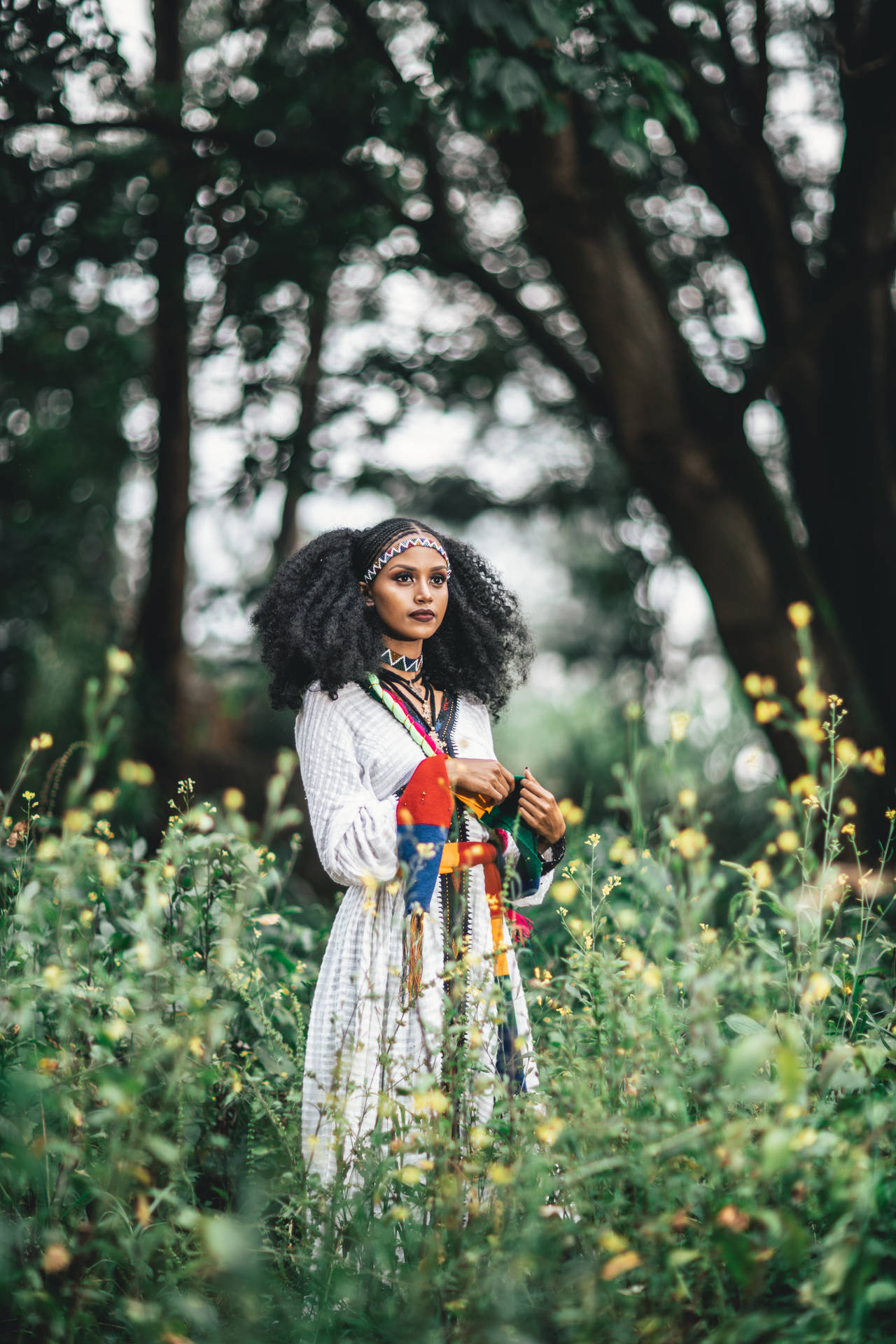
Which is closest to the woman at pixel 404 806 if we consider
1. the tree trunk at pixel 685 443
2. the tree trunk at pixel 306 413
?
the tree trunk at pixel 685 443

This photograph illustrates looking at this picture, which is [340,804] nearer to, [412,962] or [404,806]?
[404,806]

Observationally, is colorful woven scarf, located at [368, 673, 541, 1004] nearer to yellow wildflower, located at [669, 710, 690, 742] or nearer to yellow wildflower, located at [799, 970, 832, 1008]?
yellow wildflower, located at [669, 710, 690, 742]

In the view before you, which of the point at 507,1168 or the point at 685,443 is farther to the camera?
the point at 685,443

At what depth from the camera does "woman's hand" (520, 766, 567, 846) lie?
2.39 m

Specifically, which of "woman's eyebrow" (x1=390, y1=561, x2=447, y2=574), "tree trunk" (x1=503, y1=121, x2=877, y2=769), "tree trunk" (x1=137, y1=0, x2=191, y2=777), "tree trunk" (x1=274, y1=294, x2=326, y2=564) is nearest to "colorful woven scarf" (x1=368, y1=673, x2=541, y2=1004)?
"woman's eyebrow" (x1=390, y1=561, x2=447, y2=574)

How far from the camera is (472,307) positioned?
7.79m

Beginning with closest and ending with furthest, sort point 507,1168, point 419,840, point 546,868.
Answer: point 507,1168 → point 419,840 → point 546,868

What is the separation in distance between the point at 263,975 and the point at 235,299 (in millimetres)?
3560

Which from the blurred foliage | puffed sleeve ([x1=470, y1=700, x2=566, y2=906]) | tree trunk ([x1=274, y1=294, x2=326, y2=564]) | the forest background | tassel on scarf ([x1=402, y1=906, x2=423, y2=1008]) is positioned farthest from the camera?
tree trunk ([x1=274, y1=294, x2=326, y2=564])

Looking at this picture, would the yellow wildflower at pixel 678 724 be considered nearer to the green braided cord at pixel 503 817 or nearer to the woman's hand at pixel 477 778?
the woman's hand at pixel 477 778

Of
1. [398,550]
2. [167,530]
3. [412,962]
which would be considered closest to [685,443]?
[398,550]

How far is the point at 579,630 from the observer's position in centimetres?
977

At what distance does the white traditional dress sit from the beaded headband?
0.31 metres

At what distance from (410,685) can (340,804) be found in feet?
1.32
